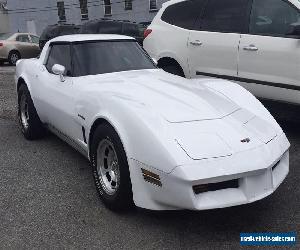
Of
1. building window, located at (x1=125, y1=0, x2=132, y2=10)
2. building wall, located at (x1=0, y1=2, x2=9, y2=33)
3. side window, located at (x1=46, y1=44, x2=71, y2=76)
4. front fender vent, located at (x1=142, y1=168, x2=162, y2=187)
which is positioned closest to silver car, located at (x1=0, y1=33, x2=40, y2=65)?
side window, located at (x1=46, y1=44, x2=71, y2=76)

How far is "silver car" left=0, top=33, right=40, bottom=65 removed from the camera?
16891 millimetres

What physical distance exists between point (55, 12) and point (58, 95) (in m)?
33.2

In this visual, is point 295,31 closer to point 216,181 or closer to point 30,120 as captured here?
point 216,181

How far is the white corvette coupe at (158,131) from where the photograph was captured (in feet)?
9.51

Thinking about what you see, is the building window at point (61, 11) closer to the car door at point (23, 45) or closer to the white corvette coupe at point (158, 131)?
the car door at point (23, 45)

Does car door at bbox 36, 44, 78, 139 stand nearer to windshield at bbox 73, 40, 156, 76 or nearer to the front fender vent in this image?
windshield at bbox 73, 40, 156, 76

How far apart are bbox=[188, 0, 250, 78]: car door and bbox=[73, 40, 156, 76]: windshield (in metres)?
1.36

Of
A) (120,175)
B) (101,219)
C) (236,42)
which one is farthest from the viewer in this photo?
(236,42)

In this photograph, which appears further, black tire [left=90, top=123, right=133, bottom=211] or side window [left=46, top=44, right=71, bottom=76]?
side window [left=46, top=44, right=71, bottom=76]

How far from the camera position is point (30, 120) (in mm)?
5406

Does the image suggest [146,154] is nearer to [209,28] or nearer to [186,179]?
[186,179]

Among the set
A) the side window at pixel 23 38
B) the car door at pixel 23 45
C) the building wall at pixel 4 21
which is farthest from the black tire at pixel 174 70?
the building wall at pixel 4 21

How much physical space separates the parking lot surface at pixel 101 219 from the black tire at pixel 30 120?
1.08 metres

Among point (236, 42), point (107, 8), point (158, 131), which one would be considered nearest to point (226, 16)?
point (236, 42)
